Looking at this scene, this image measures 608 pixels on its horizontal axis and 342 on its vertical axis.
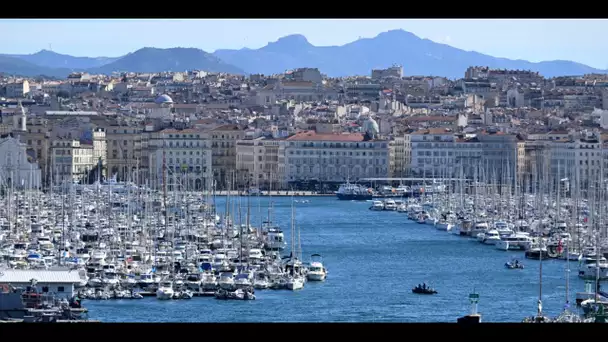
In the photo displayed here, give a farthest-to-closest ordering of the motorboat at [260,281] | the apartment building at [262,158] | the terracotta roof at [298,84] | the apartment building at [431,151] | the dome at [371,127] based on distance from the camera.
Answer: the terracotta roof at [298,84], the dome at [371,127], the apartment building at [262,158], the apartment building at [431,151], the motorboat at [260,281]

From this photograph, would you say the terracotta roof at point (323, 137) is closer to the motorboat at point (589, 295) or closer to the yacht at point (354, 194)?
the yacht at point (354, 194)

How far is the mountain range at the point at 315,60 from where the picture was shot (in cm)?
9669

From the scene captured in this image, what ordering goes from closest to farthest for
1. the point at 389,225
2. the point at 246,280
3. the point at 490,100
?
the point at 246,280 < the point at 389,225 < the point at 490,100

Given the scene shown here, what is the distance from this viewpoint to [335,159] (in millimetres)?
36000

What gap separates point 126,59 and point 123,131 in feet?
216

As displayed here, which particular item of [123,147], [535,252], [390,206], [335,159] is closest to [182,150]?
[123,147]

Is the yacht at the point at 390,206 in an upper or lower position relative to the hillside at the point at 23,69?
lower

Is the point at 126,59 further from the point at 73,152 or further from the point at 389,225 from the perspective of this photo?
the point at 389,225

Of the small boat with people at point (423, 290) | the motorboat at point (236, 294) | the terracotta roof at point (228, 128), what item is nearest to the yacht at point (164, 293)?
the motorboat at point (236, 294)

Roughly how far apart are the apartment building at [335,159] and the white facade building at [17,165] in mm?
5833

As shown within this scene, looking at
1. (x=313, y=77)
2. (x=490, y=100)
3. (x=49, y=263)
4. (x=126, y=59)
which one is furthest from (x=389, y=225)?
(x=126, y=59)

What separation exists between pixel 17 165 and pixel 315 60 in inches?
3372

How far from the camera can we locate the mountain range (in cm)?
9669
